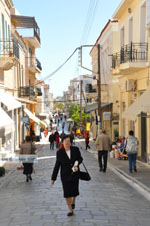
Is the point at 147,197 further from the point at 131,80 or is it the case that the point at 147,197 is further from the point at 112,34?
the point at 112,34

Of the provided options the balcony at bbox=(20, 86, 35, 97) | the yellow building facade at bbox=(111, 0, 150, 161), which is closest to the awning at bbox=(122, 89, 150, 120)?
the yellow building facade at bbox=(111, 0, 150, 161)

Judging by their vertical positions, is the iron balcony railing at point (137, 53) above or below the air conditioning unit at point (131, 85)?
above

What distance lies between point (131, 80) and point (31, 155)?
929cm

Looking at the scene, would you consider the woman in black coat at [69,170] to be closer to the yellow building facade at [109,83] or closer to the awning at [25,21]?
the yellow building facade at [109,83]

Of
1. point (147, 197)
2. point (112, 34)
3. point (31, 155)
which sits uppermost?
point (112, 34)

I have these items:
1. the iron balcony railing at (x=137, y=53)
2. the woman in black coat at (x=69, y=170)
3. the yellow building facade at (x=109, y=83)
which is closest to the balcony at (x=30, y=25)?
the yellow building facade at (x=109, y=83)

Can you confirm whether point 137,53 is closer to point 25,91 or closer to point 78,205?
point 78,205

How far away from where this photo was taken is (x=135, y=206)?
8.04 meters

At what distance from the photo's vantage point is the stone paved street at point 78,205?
657cm

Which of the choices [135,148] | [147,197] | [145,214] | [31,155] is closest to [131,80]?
[135,148]

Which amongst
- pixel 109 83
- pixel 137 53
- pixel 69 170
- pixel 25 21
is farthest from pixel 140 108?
pixel 25 21

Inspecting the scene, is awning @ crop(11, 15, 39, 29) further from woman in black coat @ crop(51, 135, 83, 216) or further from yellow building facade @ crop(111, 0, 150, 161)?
woman in black coat @ crop(51, 135, 83, 216)

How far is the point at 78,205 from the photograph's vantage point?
7754 mm

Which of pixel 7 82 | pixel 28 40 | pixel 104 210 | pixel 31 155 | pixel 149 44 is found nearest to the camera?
pixel 104 210
